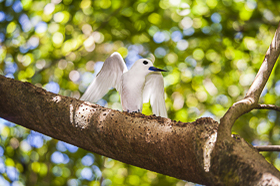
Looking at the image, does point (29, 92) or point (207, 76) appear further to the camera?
point (207, 76)

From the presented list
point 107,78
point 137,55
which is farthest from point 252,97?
point 137,55

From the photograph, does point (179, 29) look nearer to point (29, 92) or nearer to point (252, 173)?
point (29, 92)

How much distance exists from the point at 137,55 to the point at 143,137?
4.06 meters

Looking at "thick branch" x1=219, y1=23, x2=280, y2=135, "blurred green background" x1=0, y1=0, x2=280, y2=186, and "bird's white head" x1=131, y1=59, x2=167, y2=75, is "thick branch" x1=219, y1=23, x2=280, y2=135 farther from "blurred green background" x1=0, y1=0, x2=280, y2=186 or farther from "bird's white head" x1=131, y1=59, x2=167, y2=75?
"blurred green background" x1=0, y1=0, x2=280, y2=186

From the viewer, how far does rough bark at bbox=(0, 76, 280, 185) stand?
4.36 ft

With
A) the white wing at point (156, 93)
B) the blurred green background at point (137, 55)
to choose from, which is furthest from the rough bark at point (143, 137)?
the blurred green background at point (137, 55)

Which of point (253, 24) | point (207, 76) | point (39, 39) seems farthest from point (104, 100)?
point (253, 24)

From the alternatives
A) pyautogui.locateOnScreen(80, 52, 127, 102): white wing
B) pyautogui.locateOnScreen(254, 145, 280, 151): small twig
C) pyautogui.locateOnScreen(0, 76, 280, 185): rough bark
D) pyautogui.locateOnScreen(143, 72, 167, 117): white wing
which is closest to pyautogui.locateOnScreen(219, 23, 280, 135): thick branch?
pyautogui.locateOnScreen(0, 76, 280, 185): rough bark

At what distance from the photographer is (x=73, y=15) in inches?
181

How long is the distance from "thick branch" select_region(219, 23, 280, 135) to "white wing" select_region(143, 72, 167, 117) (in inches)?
70.9

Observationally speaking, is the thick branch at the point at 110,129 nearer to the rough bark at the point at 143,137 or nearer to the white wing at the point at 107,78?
the rough bark at the point at 143,137

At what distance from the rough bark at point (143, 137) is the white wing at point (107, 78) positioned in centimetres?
140

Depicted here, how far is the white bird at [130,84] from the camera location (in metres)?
3.20

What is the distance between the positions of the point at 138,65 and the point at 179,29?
1941mm
